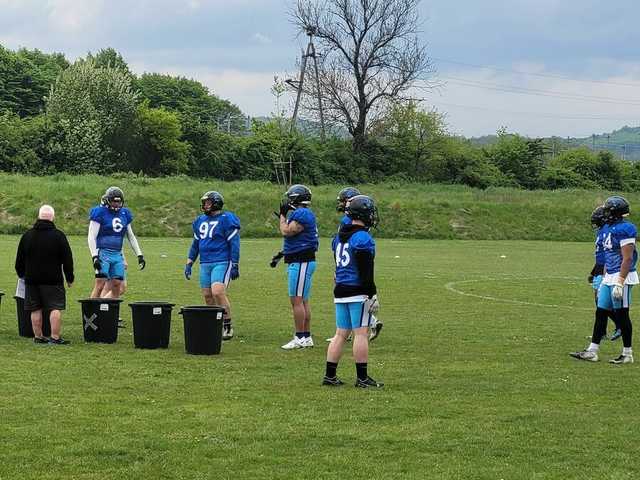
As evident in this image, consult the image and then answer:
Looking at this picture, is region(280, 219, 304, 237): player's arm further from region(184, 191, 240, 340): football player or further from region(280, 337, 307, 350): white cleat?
region(280, 337, 307, 350): white cleat

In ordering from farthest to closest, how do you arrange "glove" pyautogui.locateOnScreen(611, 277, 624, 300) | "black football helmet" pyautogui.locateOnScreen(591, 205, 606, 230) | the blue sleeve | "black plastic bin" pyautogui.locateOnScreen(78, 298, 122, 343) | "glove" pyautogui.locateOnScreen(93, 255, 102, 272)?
1. "glove" pyautogui.locateOnScreen(93, 255, 102, 272)
2. the blue sleeve
3. "black plastic bin" pyautogui.locateOnScreen(78, 298, 122, 343)
4. "black football helmet" pyautogui.locateOnScreen(591, 205, 606, 230)
5. "glove" pyautogui.locateOnScreen(611, 277, 624, 300)

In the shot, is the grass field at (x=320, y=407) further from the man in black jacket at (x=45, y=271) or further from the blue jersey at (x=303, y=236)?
the blue jersey at (x=303, y=236)

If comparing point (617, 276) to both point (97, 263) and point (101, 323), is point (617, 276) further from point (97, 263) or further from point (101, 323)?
point (97, 263)

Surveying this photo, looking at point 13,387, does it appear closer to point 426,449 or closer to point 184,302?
point 426,449

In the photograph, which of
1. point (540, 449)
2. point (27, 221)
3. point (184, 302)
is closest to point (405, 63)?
point (27, 221)

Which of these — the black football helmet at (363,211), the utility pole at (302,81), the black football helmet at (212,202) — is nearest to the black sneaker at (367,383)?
the black football helmet at (363,211)

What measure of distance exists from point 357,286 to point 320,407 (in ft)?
5.07

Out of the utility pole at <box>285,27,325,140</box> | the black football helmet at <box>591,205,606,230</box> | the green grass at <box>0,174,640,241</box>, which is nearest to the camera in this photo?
the black football helmet at <box>591,205,606,230</box>

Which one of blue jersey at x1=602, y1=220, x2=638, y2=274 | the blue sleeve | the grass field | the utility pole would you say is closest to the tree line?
the utility pole

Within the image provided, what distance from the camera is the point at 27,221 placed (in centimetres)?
4616

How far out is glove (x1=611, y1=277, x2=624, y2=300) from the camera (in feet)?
41.1

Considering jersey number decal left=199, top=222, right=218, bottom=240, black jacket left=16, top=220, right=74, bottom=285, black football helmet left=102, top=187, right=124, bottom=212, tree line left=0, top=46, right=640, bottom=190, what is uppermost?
tree line left=0, top=46, right=640, bottom=190

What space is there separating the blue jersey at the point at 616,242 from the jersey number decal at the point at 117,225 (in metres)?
7.33

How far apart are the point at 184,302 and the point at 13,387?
9.42 meters
